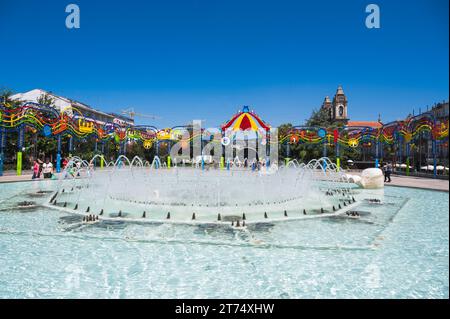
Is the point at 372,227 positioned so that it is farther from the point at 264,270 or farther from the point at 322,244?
the point at 264,270

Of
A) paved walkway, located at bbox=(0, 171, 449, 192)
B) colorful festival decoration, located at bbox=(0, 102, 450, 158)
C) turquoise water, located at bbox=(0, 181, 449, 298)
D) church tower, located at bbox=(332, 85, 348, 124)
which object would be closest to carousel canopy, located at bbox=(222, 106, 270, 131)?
colorful festival decoration, located at bbox=(0, 102, 450, 158)

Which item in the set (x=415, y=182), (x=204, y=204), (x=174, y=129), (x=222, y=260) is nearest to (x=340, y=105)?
(x=174, y=129)

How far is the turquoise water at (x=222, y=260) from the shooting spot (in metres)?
4.55

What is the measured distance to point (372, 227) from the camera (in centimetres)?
842

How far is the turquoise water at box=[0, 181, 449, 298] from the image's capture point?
455 cm

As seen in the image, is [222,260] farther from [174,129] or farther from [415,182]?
[174,129]

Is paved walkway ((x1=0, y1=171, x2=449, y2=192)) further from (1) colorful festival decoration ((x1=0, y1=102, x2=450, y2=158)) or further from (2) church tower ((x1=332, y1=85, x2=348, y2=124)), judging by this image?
(2) church tower ((x1=332, y1=85, x2=348, y2=124))

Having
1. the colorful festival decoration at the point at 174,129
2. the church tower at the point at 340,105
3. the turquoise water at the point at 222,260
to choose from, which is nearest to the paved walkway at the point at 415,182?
the colorful festival decoration at the point at 174,129

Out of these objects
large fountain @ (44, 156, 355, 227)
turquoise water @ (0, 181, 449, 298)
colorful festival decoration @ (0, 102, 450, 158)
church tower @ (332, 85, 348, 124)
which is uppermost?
church tower @ (332, 85, 348, 124)

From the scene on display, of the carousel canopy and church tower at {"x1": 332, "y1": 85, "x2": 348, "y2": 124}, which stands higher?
church tower at {"x1": 332, "y1": 85, "x2": 348, "y2": 124}

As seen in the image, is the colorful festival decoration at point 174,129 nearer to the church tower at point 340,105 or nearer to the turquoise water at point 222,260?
the turquoise water at point 222,260

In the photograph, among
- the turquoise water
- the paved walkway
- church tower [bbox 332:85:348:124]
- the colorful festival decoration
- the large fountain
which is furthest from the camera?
church tower [bbox 332:85:348:124]
